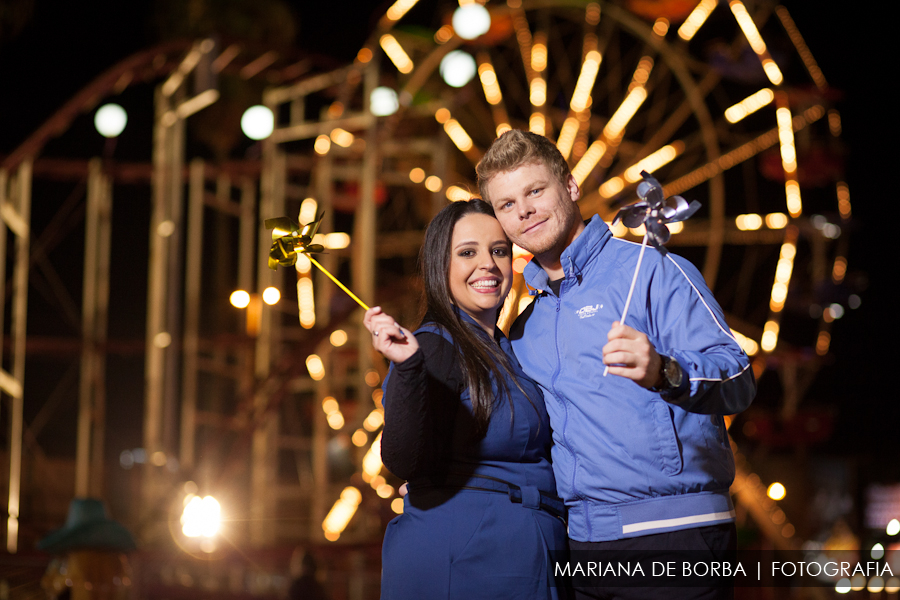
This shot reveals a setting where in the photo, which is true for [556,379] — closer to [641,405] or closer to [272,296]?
[641,405]

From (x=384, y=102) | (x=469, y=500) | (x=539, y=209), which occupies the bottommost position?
(x=469, y=500)

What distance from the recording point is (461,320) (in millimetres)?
2549

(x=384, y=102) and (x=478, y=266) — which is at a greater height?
(x=384, y=102)

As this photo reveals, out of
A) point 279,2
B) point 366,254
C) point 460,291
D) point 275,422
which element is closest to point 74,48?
point 279,2

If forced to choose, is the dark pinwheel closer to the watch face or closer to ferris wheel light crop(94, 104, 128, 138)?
the watch face

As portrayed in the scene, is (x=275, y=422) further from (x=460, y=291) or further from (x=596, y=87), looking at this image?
(x=596, y=87)

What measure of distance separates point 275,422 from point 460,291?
7364 mm

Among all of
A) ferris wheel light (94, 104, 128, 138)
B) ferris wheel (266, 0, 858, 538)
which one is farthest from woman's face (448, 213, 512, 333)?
ferris wheel light (94, 104, 128, 138)

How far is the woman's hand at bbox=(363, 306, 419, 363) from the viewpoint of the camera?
7.07 ft

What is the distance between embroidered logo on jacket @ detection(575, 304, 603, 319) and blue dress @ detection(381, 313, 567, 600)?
0.82 ft

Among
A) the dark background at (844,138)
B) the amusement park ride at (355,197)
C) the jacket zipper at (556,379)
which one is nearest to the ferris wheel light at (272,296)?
the jacket zipper at (556,379)

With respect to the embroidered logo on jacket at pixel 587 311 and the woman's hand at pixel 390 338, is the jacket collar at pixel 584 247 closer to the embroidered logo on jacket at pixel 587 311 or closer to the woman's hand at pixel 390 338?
the embroidered logo on jacket at pixel 587 311

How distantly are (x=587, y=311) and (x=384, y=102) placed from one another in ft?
18.5

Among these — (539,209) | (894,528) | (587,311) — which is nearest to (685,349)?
(587,311)
